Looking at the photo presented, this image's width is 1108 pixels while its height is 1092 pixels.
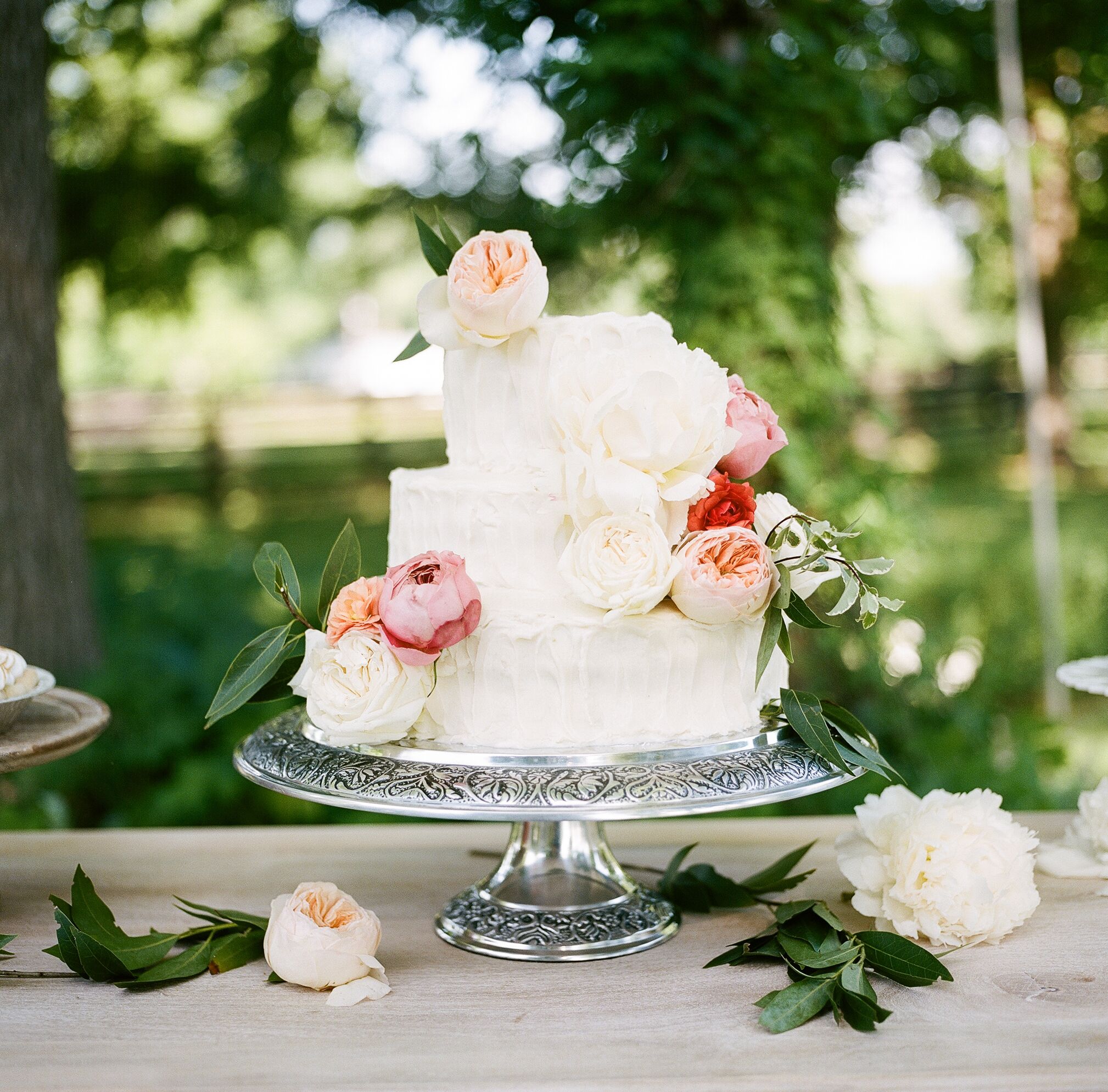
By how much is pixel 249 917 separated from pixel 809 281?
8.33 ft

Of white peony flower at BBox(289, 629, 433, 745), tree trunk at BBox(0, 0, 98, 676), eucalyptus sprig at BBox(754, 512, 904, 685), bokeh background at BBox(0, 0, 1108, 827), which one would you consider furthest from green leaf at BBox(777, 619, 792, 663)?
tree trunk at BBox(0, 0, 98, 676)

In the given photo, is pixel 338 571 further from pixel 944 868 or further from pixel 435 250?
pixel 944 868

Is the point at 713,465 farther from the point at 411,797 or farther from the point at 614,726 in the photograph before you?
the point at 411,797

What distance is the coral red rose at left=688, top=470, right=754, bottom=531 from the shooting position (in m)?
1.60

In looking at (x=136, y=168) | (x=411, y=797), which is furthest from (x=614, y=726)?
(x=136, y=168)

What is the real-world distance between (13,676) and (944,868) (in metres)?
1.30

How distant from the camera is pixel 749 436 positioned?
5.34 ft

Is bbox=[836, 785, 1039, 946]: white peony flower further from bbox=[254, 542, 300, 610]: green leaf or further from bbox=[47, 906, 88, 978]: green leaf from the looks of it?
bbox=[47, 906, 88, 978]: green leaf

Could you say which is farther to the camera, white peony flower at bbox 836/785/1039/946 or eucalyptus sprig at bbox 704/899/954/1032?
white peony flower at bbox 836/785/1039/946

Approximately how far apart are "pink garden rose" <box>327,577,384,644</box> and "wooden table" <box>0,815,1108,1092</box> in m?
0.46

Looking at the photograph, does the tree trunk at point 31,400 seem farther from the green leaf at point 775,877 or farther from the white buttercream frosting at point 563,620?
the green leaf at point 775,877

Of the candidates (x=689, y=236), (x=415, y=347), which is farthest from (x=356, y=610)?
(x=689, y=236)

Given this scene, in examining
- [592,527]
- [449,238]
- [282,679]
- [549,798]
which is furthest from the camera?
[449,238]

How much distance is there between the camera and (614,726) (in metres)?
1.56
